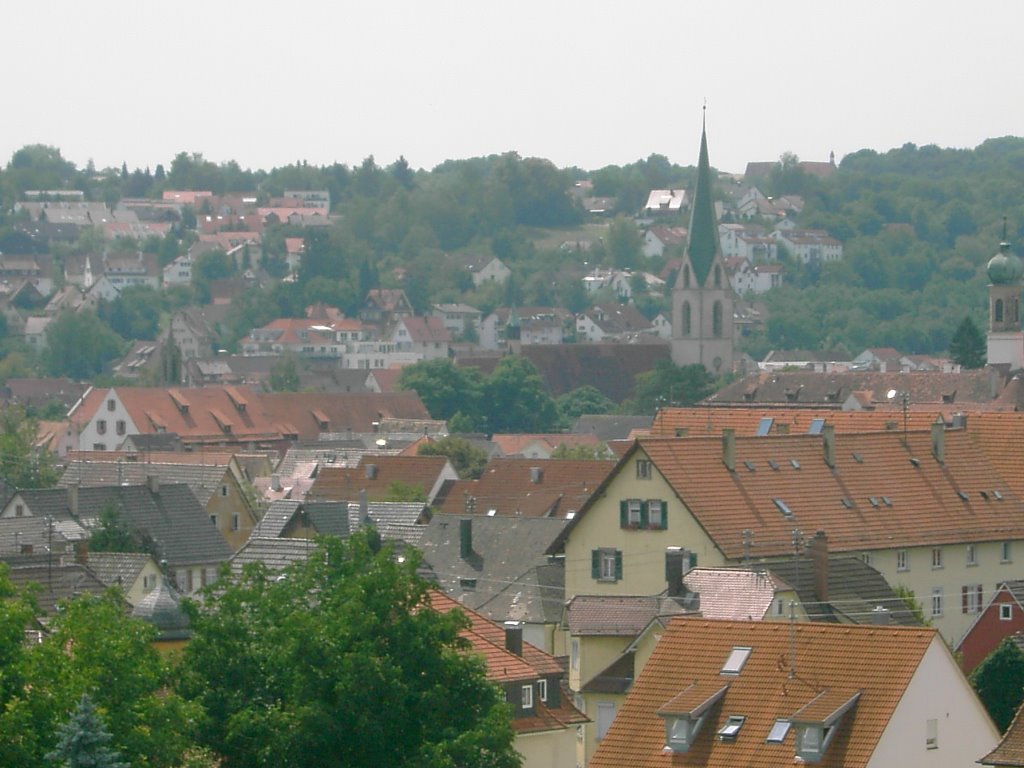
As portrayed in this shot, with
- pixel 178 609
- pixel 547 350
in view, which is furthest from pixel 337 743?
pixel 547 350

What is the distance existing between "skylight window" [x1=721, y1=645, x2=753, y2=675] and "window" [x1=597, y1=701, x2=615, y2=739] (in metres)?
5.47

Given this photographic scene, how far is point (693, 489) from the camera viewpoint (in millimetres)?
46781

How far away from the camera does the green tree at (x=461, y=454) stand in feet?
276

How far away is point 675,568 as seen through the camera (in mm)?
43469

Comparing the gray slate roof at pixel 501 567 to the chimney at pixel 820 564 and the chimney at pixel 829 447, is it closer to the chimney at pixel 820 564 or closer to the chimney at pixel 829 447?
the chimney at pixel 820 564

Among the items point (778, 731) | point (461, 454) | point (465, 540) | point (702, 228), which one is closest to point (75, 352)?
point (702, 228)

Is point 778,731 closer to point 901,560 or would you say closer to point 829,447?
point 901,560

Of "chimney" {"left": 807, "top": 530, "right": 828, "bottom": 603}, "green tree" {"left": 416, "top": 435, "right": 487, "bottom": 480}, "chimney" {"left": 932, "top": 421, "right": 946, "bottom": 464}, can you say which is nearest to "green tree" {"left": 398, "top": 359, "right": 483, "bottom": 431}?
"green tree" {"left": 416, "top": 435, "right": 487, "bottom": 480}

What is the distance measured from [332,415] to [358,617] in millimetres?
97282

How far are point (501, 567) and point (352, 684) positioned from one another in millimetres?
22604

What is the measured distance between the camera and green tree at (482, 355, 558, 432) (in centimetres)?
13400

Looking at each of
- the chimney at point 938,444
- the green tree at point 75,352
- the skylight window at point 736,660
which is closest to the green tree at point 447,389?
the green tree at point 75,352

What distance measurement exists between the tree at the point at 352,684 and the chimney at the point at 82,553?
667 inches

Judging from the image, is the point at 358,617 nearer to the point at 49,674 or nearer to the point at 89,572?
the point at 49,674
